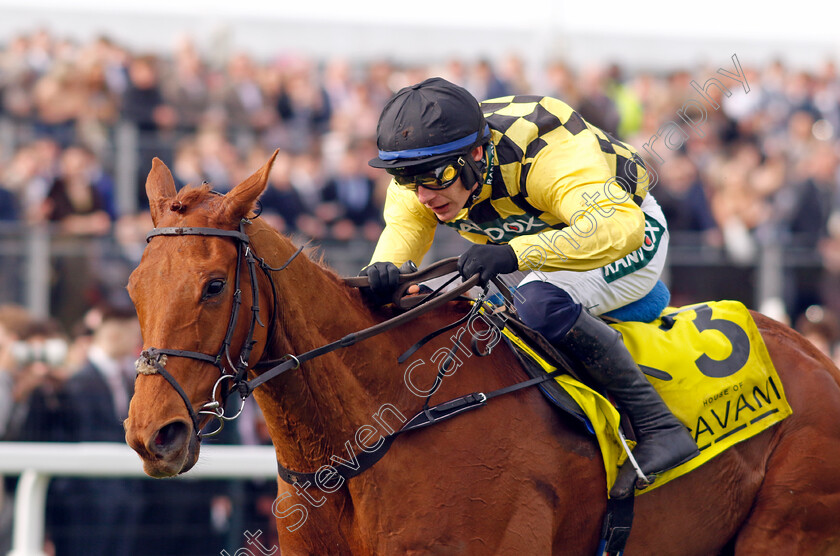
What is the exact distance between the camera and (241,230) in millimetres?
2848

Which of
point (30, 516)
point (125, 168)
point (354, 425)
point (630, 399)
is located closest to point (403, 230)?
point (354, 425)

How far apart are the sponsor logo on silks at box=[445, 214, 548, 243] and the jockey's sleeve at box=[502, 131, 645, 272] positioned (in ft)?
0.81

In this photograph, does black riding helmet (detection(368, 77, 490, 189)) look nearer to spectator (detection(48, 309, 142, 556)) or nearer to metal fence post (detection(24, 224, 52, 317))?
spectator (detection(48, 309, 142, 556))

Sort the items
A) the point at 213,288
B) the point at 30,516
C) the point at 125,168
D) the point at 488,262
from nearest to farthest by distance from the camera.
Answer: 1. the point at 213,288
2. the point at 488,262
3. the point at 30,516
4. the point at 125,168

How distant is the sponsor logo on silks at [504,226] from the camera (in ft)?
11.6

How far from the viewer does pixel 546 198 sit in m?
3.29

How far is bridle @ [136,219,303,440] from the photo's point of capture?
2584mm

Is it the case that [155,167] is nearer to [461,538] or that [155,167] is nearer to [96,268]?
[461,538]

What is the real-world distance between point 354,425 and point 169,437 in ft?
2.13

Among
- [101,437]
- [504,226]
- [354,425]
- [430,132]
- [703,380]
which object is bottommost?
[101,437]

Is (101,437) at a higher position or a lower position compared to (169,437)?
lower

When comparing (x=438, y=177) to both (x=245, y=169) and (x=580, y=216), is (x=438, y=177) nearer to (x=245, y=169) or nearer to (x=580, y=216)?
(x=580, y=216)

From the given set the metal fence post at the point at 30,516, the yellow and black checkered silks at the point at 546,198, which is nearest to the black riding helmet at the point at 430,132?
the yellow and black checkered silks at the point at 546,198

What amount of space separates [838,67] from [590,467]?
11326 mm
